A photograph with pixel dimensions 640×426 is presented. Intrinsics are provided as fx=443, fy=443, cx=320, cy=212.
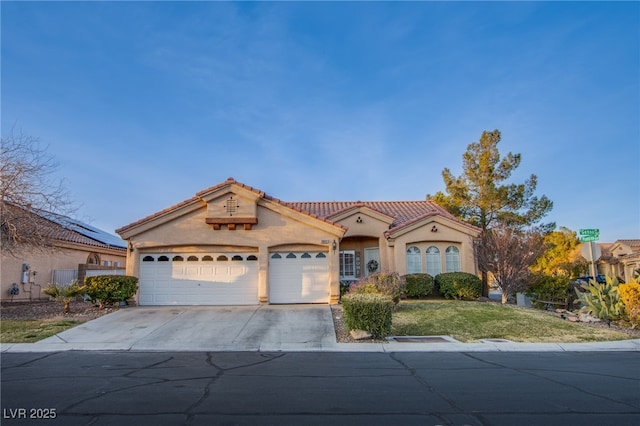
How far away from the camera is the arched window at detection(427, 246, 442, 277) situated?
71.7 ft

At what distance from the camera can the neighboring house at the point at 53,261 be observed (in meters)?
17.5

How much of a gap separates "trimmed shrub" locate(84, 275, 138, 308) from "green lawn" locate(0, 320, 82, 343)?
224 cm

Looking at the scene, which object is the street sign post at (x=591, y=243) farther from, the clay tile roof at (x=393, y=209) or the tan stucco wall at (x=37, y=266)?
the tan stucco wall at (x=37, y=266)

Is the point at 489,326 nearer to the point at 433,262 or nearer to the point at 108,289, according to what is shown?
the point at 433,262

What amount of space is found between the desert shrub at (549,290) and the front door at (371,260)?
7495 mm

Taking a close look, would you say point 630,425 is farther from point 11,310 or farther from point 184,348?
point 11,310

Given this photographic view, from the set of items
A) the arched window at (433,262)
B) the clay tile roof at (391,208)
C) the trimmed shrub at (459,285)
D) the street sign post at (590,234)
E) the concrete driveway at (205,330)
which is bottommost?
the concrete driveway at (205,330)

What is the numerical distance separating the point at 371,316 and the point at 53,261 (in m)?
16.7

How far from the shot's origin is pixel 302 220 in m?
18.7

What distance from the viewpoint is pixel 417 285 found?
2023cm

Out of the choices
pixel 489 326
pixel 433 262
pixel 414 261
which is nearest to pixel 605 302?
pixel 489 326

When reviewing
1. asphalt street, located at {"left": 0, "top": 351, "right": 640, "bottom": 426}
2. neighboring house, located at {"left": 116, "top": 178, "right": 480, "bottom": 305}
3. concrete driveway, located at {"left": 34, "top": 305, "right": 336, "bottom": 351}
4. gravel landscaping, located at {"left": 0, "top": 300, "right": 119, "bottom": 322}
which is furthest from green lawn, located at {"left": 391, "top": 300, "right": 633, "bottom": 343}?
gravel landscaping, located at {"left": 0, "top": 300, "right": 119, "bottom": 322}

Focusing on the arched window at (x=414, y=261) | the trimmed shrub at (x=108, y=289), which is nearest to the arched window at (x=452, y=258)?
the arched window at (x=414, y=261)

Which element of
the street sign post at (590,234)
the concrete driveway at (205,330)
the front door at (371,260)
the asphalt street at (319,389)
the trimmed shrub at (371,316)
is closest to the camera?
the asphalt street at (319,389)
